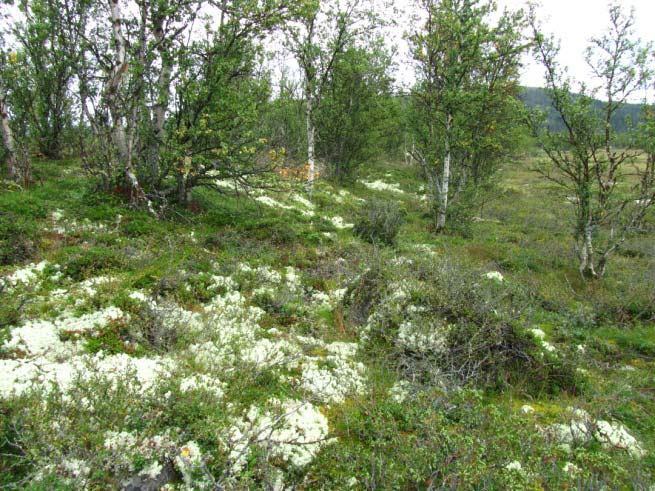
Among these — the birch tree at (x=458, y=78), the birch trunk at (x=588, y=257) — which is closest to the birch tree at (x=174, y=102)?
the birch tree at (x=458, y=78)

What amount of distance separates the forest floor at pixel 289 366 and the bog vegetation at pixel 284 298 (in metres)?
0.04

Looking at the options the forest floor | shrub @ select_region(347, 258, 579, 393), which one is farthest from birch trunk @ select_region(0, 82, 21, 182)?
shrub @ select_region(347, 258, 579, 393)

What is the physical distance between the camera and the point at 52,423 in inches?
138

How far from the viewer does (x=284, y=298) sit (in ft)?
24.4

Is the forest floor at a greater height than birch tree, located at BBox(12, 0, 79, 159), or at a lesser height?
lesser

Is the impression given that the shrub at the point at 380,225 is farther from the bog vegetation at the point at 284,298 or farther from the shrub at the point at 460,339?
the shrub at the point at 460,339

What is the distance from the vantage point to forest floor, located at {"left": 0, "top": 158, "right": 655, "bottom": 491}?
11.8 ft

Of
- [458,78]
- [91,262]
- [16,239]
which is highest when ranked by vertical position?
[458,78]

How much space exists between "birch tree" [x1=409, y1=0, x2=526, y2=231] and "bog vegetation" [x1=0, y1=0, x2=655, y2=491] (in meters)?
0.13

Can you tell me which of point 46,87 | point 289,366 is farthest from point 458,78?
point 46,87

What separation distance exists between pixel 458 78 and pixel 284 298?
1333 cm

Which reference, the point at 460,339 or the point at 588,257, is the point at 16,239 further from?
the point at 588,257

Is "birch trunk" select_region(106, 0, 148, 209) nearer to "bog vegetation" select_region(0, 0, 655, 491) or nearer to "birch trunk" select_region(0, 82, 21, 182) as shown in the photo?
"bog vegetation" select_region(0, 0, 655, 491)

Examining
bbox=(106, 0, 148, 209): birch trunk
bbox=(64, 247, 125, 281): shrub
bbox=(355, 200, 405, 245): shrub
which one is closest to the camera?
bbox=(64, 247, 125, 281): shrub
